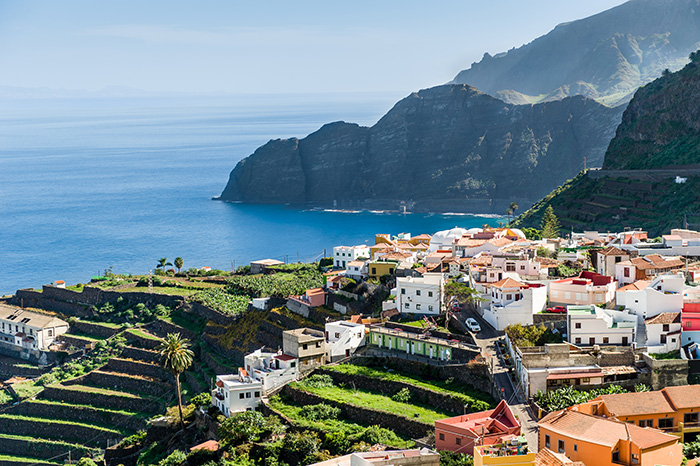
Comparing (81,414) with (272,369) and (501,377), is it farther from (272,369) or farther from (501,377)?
(501,377)

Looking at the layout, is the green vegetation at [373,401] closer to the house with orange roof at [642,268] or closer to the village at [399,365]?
the village at [399,365]

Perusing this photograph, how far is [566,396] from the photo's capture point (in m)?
32.8

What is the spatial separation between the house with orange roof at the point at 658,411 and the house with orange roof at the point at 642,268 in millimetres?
15592

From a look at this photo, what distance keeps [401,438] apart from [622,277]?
18.5 meters

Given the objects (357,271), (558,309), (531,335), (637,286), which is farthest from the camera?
(357,271)

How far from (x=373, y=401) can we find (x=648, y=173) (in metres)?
66.1

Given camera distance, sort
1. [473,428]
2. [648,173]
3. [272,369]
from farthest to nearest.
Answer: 1. [648,173]
2. [272,369]
3. [473,428]

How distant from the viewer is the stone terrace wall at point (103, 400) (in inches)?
1988

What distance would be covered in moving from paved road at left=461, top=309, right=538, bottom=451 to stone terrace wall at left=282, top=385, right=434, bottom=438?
11.4ft

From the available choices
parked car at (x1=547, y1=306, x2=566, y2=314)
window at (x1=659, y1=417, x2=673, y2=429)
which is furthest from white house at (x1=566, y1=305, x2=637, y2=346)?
window at (x1=659, y1=417, x2=673, y2=429)

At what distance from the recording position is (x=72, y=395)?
Result: 5325 cm

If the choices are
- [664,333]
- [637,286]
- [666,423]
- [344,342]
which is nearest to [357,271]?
[344,342]

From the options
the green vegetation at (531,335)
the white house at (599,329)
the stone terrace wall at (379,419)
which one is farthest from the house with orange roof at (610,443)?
the green vegetation at (531,335)

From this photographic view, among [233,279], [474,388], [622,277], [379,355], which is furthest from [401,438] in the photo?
[233,279]
